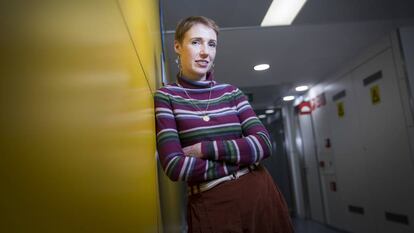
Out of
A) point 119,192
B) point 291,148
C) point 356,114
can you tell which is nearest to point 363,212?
point 356,114

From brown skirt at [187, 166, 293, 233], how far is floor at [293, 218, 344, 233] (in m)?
4.48

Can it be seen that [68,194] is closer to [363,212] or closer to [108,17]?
[108,17]

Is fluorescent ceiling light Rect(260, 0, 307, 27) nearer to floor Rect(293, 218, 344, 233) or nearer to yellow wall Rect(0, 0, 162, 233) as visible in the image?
yellow wall Rect(0, 0, 162, 233)

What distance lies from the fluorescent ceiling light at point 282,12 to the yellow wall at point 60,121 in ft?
7.39

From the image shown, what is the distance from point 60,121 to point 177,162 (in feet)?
2.10

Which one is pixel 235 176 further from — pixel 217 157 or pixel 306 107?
pixel 306 107

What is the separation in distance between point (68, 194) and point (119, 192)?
195mm

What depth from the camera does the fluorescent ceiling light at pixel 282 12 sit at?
98.3 inches

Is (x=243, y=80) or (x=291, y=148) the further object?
(x=291, y=148)

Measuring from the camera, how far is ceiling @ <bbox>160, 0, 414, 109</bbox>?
99.3 inches

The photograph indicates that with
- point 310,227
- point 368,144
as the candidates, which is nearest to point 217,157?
point 368,144

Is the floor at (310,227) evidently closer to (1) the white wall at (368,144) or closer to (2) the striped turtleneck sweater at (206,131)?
(1) the white wall at (368,144)

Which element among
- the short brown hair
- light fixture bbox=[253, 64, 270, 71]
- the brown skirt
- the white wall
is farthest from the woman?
light fixture bbox=[253, 64, 270, 71]

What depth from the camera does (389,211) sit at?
3521 millimetres
